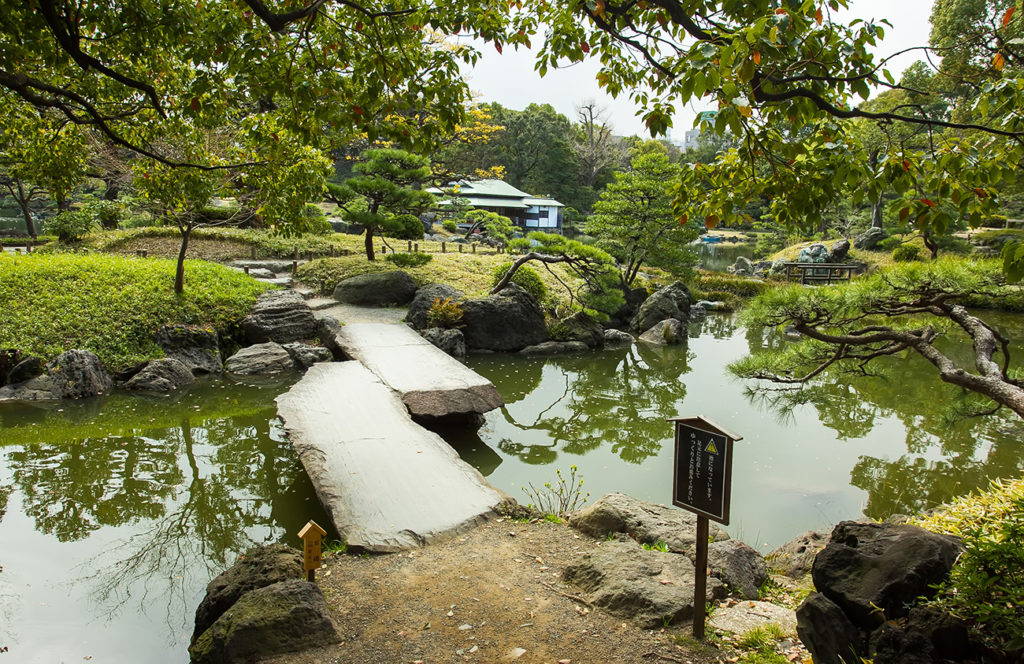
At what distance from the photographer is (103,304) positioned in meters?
9.52

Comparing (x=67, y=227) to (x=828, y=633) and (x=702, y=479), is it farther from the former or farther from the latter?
(x=828, y=633)

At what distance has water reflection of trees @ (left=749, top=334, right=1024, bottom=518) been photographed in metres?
6.12

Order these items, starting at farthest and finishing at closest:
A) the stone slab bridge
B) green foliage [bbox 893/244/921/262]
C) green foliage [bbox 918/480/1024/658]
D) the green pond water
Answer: green foliage [bbox 893/244/921/262], the stone slab bridge, the green pond water, green foliage [bbox 918/480/1024/658]

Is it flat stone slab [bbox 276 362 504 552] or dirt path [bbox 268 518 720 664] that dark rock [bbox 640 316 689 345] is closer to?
flat stone slab [bbox 276 362 504 552]

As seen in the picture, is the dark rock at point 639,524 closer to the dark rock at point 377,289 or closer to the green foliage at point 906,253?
the dark rock at point 377,289

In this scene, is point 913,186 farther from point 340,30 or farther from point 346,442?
point 346,442

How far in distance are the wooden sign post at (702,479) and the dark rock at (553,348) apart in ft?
28.5

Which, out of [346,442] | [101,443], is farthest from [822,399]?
[101,443]

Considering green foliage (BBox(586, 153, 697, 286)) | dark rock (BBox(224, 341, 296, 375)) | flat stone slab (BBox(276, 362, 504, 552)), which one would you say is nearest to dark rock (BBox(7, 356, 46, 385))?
dark rock (BBox(224, 341, 296, 375))

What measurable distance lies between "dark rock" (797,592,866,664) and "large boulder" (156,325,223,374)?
897cm

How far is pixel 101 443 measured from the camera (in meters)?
6.66

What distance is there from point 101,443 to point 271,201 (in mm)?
3292

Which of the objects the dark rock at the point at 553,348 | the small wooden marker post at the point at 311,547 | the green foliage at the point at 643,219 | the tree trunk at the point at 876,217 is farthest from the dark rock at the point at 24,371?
the tree trunk at the point at 876,217

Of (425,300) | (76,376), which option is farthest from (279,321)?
(76,376)
